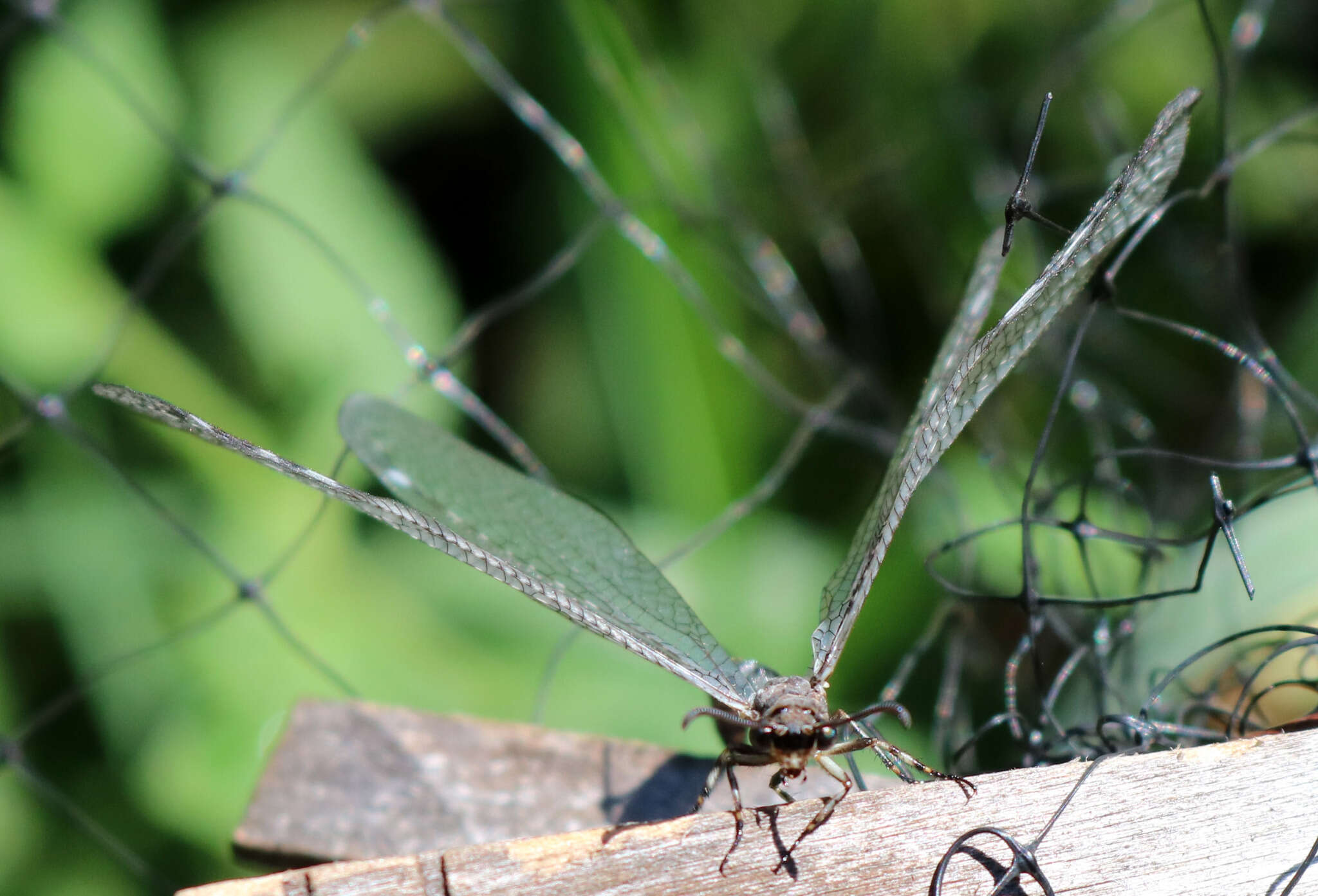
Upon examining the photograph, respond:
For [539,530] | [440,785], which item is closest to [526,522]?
[539,530]

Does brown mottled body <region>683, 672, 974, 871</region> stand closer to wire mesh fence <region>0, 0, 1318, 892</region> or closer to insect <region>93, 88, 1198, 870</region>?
insect <region>93, 88, 1198, 870</region>

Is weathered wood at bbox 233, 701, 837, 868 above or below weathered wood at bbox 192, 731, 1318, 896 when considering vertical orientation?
above

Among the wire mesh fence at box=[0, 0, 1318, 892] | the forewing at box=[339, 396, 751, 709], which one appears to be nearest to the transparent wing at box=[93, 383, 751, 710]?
the forewing at box=[339, 396, 751, 709]

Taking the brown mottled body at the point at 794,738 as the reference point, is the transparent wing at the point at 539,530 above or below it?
above

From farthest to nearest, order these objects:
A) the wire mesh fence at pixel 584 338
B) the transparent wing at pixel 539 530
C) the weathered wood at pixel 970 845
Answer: the wire mesh fence at pixel 584 338, the transparent wing at pixel 539 530, the weathered wood at pixel 970 845

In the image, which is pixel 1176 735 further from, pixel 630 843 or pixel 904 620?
pixel 904 620

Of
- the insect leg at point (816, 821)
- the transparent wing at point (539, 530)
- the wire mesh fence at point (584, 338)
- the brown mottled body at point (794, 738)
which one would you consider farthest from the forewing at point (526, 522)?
the wire mesh fence at point (584, 338)

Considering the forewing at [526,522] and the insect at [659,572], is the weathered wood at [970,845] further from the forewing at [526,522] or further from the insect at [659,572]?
the forewing at [526,522]
